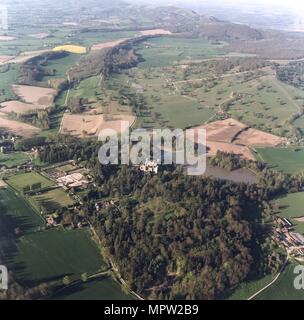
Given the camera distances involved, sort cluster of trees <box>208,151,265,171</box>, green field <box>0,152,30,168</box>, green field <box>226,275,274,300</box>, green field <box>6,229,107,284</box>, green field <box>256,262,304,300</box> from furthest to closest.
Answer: cluster of trees <box>208,151,265,171</box> → green field <box>0,152,30,168</box> → green field <box>6,229,107,284</box> → green field <box>256,262,304,300</box> → green field <box>226,275,274,300</box>

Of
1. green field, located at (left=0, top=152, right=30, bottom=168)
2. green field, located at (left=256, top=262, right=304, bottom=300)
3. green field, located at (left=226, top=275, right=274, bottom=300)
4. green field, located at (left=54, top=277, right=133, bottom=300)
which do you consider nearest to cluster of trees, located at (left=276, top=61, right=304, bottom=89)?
green field, located at (left=0, top=152, right=30, bottom=168)

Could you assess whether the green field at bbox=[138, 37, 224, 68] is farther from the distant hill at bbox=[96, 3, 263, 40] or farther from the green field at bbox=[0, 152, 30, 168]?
the green field at bbox=[0, 152, 30, 168]

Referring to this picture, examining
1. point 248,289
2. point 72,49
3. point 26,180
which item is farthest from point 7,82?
point 248,289

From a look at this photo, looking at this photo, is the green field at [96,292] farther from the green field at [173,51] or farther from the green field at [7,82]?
the green field at [173,51]

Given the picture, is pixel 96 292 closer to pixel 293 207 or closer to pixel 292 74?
pixel 293 207

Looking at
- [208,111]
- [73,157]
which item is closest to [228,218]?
[73,157]

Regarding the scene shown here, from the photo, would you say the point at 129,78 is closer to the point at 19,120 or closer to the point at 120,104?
the point at 120,104

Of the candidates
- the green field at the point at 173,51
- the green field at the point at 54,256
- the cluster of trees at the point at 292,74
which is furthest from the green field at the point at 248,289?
the green field at the point at 173,51
